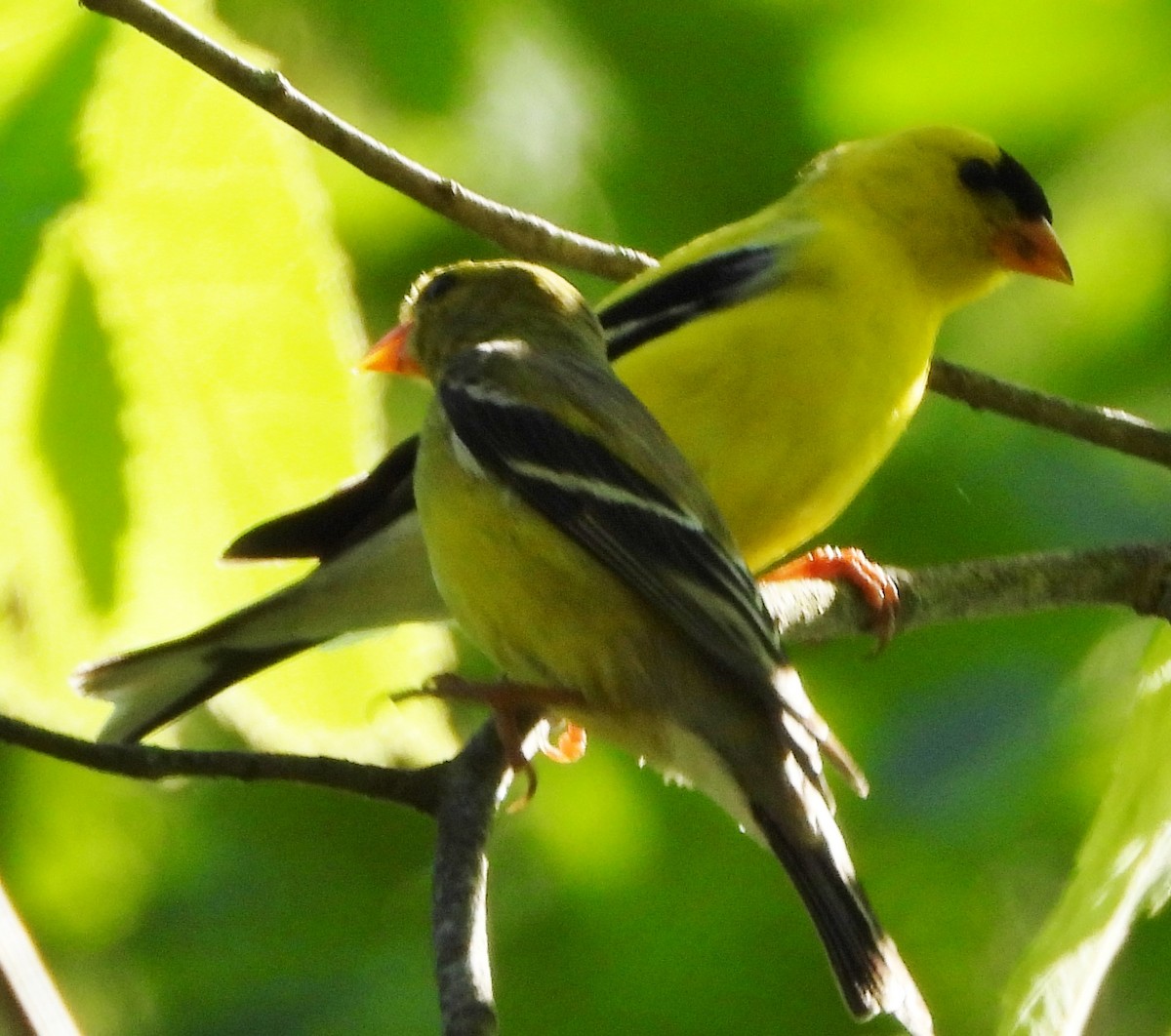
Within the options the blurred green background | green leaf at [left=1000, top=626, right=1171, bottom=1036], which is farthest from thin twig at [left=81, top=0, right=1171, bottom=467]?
green leaf at [left=1000, top=626, right=1171, bottom=1036]

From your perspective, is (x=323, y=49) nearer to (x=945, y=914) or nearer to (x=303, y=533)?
(x=303, y=533)

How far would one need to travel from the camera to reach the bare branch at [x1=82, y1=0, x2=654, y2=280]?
5.65ft

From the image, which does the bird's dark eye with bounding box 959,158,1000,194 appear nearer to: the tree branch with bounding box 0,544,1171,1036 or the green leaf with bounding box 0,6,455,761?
the tree branch with bounding box 0,544,1171,1036

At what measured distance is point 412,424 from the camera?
4.41m

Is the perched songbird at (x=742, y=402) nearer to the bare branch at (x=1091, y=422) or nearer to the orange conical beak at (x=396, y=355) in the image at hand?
the orange conical beak at (x=396, y=355)

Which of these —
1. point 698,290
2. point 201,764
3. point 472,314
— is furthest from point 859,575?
point 201,764

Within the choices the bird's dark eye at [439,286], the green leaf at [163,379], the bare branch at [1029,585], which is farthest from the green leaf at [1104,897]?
the bird's dark eye at [439,286]

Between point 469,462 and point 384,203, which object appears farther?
point 384,203

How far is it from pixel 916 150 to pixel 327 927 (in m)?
2.77

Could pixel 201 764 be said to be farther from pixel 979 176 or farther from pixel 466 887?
pixel 979 176

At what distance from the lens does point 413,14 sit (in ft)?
8.45

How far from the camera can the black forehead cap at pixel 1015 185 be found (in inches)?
165

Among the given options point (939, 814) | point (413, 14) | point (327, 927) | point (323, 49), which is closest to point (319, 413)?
point (413, 14)

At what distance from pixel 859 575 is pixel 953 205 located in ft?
4.38
